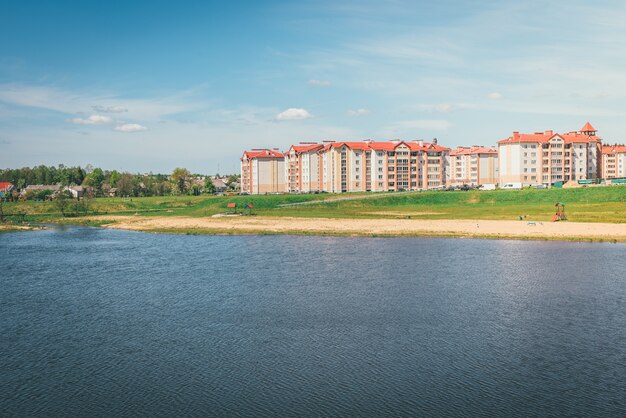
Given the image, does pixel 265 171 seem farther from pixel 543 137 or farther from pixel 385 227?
pixel 385 227

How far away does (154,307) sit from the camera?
3619 centimetres

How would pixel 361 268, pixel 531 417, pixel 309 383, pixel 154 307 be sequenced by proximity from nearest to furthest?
pixel 531 417 < pixel 309 383 < pixel 154 307 < pixel 361 268

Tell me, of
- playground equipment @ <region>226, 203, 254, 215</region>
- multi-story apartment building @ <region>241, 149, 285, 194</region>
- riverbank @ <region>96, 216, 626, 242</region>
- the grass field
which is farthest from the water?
multi-story apartment building @ <region>241, 149, 285, 194</region>

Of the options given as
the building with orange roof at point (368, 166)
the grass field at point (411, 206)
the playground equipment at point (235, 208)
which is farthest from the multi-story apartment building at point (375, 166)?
the playground equipment at point (235, 208)

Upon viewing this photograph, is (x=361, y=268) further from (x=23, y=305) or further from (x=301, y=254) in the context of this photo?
(x=23, y=305)

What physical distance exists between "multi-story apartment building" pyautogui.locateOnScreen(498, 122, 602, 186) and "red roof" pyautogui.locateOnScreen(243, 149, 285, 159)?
73009 mm

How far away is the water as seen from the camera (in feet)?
72.0

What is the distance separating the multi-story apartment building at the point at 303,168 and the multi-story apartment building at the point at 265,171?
269cm

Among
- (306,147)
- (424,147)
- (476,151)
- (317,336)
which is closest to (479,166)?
(476,151)

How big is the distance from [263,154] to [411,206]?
76.3m

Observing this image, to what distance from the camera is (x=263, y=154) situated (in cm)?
18638

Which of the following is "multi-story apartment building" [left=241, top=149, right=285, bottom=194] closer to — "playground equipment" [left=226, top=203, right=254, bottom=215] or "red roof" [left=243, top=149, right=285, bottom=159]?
"red roof" [left=243, top=149, right=285, bottom=159]

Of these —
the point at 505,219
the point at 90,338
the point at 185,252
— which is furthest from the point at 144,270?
the point at 505,219

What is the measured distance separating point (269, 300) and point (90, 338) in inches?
464
